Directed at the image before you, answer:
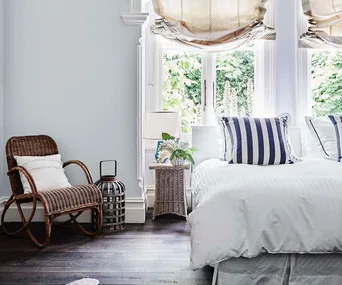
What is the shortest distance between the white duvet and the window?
2342 millimetres

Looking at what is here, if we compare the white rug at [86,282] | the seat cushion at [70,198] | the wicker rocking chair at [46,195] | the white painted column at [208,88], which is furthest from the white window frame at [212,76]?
the white rug at [86,282]

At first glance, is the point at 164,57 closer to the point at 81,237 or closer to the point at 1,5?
the point at 1,5

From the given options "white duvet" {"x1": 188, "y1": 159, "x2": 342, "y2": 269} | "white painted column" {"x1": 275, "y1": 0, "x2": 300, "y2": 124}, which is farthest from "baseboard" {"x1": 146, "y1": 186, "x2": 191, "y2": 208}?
"white duvet" {"x1": 188, "y1": 159, "x2": 342, "y2": 269}

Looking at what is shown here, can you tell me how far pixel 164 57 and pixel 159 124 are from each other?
3.52 ft

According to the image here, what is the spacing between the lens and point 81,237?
3.36m

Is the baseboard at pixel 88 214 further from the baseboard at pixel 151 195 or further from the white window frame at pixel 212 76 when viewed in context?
the white window frame at pixel 212 76

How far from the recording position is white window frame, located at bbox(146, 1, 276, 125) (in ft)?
14.5

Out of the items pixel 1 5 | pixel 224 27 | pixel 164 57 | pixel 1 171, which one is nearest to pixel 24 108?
pixel 1 171

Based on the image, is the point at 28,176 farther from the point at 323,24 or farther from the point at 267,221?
the point at 323,24

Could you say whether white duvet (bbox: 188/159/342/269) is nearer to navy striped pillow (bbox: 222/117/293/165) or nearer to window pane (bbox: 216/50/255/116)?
navy striped pillow (bbox: 222/117/293/165)

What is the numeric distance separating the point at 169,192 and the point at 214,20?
1.92 meters

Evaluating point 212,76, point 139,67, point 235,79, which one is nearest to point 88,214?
point 139,67

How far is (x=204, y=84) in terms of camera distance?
448cm

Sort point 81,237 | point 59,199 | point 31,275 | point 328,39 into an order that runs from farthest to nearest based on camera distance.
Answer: point 328,39 < point 81,237 < point 59,199 < point 31,275
